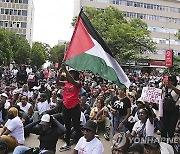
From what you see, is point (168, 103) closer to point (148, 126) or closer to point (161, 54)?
point (148, 126)

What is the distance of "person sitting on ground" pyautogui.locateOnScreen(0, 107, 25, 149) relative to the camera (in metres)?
6.67

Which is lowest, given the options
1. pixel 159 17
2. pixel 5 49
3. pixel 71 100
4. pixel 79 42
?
pixel 71 100

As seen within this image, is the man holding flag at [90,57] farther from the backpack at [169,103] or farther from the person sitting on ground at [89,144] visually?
the person sitting on ground at [89,144]

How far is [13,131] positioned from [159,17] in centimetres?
6561

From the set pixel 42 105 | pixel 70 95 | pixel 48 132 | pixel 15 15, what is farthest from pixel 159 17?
pixel 48 132

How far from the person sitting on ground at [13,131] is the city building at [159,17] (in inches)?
2280

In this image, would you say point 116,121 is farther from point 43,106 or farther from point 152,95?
point 43,106

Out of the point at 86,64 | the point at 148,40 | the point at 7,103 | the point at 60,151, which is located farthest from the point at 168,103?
the point at 148,40

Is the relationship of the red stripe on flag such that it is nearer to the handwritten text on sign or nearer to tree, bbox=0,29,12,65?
the handwritten text on sign

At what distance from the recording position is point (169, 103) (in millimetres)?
6023

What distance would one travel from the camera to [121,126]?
677 cm

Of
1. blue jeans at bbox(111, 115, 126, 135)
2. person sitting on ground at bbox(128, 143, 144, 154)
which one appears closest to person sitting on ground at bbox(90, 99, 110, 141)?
blue jeans at bbox(111, 115, 126, 135)

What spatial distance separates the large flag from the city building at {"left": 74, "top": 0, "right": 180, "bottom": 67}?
5833 centimetres

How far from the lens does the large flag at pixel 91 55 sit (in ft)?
18.6
